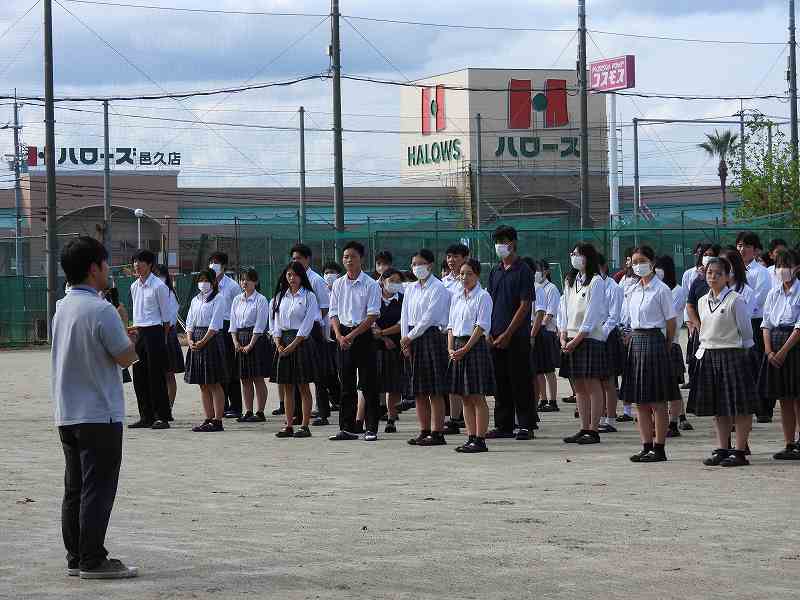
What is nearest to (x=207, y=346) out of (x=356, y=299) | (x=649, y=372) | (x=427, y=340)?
(x=356, y=299)

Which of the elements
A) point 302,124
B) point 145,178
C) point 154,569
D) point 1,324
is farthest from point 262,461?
point 145,178

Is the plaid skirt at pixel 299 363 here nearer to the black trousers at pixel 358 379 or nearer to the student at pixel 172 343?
the black trousers at pixel 358 379

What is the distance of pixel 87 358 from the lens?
785cm

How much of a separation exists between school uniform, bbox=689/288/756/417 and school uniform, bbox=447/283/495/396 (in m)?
2.23

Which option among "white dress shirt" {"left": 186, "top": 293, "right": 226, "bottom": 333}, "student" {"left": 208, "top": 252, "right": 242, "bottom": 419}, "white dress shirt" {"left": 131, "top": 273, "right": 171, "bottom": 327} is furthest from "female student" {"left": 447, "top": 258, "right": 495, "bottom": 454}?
"white dress shirt" {"left": 131, "top": 273, "right": 171, "bottom": 327}

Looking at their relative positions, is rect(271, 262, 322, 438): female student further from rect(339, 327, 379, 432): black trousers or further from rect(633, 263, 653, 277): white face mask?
rect(633, 263, 653, 277): white face mask

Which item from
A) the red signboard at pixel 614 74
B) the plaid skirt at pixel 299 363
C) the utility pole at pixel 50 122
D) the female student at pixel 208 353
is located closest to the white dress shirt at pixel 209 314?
the female student at pixel 208 353

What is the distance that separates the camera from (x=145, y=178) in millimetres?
69125

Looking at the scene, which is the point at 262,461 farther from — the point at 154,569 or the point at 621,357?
the point at 154,569

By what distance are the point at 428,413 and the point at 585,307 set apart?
6.45 feet

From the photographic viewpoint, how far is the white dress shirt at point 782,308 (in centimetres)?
1266

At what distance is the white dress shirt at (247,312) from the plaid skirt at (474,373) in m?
4.30

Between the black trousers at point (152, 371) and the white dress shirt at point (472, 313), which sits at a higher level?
the white dress shirt at point (472, 313)

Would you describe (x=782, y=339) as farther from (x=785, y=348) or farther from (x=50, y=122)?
(x=50, y=122)
